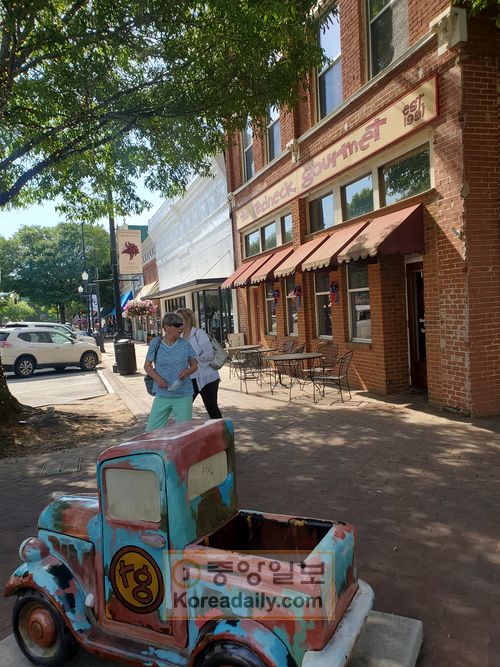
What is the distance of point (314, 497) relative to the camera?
460 centimetres

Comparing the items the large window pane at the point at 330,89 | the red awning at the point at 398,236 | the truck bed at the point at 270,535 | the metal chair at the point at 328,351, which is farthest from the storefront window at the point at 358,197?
the truck bed at the point at 270,535

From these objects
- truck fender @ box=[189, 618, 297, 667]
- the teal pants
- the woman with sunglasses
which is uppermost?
the woman with sunglasses

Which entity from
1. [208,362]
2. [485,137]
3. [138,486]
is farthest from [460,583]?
Result: [485,137]

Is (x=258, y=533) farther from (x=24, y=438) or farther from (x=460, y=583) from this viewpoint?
(x=24, y=438)

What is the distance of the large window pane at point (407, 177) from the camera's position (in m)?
7.82

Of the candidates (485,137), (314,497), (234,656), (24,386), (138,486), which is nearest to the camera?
(234,656)

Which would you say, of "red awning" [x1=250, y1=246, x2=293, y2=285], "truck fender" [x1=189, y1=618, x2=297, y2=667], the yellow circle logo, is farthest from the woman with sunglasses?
"red awning" [x1=250, y1=246, x2=293, y2=285]

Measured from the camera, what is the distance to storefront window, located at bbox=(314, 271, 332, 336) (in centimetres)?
1138

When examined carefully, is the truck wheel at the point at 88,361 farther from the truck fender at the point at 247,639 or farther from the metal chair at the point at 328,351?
the truck fender at the point at 247,639

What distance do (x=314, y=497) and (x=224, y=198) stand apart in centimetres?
1466

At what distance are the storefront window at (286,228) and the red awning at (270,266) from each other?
0.33 m

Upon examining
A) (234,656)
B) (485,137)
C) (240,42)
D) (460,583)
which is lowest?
(460,583)

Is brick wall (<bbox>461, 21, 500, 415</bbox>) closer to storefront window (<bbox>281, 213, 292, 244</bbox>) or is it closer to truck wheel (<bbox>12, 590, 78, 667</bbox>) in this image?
truck wheel (<bbox>12, 590, 78, 667</bbox>)

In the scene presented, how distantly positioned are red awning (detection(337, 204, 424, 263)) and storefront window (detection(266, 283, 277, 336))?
20.9 ft
